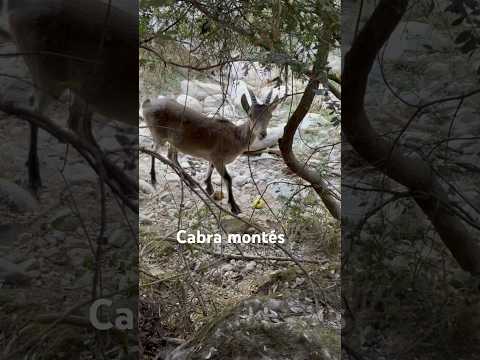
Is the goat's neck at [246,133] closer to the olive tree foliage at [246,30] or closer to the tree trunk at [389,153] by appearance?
the olive tree foliage at [246,30]

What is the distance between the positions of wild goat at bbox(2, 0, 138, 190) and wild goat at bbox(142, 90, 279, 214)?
0.52 meters

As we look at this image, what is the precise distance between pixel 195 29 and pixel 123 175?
57 cm

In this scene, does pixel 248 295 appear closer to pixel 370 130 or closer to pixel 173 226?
pixel 173 226

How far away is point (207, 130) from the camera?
1.38m

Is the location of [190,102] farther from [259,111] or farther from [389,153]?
[389,153]

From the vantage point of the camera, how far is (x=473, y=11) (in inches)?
31.4

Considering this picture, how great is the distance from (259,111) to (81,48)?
0.64 meters

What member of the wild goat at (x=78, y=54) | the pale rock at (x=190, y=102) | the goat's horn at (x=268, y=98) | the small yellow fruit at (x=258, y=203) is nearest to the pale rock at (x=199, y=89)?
the pale rock at (x=190, y=102)

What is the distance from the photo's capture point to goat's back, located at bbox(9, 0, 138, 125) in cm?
79

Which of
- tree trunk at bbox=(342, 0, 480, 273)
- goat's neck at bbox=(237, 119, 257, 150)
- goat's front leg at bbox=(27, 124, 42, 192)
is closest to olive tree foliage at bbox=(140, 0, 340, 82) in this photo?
goat's neck at bbox=(237, 119, 257, 150)

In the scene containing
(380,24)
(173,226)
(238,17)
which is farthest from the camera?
(173,226)

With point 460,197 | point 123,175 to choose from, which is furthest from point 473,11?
point 123,175

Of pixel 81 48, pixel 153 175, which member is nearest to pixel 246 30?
pixel 153 175

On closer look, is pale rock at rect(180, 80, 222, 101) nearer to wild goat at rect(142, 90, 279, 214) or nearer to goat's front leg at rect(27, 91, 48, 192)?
wild goat at rect(142, 90, 279, 214)
